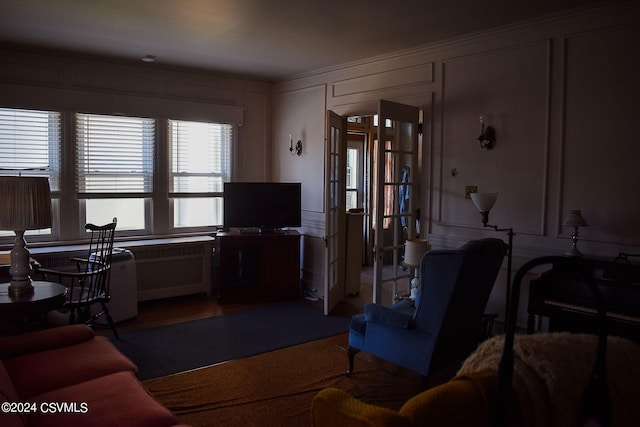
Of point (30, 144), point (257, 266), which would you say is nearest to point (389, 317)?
point (257, 266)

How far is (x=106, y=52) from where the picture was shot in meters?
4.96

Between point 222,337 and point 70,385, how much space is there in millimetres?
2063

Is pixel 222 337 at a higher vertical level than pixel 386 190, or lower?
lower

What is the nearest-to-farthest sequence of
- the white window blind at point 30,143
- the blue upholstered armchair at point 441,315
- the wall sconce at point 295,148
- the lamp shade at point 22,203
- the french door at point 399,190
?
1. the blue upholstered armchair at point 441,315
2. the lamp shade at point 22,203
3. the french door at point 399,190
4. the white window blind at point 30,143
5. the wall sconce at point 295,148

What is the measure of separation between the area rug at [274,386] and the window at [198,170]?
263 centimetres

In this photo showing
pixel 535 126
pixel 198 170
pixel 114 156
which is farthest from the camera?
pixel 198 170

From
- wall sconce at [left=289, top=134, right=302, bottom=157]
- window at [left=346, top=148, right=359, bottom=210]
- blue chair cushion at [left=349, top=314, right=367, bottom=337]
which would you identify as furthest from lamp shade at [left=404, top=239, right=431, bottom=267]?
window at [left=346, top=148, right=359, bottom=210]

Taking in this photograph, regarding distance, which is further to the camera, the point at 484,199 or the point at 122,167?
the point at 122,167

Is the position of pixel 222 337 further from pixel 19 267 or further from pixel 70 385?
pixel 70 385

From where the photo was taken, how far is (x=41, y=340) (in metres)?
2.69

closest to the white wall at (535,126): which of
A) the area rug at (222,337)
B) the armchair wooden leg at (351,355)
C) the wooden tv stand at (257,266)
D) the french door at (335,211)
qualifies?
the french door at (335,211)

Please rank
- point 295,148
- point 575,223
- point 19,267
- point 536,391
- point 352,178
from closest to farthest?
point 536,391 < point 19,267 < point 575,223 < point 295,148 < point 352,178

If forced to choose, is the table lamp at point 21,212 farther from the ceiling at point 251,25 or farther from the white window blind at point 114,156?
the white window blind at point 114,156

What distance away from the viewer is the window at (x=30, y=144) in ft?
15.7
